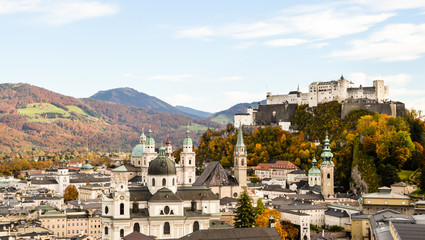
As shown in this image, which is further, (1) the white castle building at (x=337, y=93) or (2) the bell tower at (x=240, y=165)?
(1) the white castle building at (x=337, y=93)

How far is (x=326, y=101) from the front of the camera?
12312 cm

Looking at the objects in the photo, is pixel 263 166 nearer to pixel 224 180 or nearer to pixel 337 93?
pixel 337 93

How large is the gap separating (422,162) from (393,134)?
735 cm

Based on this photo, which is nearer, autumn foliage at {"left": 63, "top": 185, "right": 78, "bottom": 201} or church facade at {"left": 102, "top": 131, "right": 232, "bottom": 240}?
church facade at {"left": 102, "top": 131, "right": 232, "bottom": 240}

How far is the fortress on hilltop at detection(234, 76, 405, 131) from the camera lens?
113875mm

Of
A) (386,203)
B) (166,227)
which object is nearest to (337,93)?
(386,203)

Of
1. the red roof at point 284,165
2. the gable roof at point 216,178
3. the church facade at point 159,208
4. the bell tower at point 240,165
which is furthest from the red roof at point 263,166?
the church facade at point 159,208

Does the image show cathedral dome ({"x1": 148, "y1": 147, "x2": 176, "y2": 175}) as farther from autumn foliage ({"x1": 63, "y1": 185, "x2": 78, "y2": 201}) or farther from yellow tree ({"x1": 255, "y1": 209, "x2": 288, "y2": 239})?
autumn foliage ({"x1": 63, "y1": 185, "x2": 78, "y2": 201})

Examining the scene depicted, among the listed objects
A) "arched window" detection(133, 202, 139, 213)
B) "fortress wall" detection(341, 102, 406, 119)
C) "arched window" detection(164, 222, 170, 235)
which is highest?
"fortress wall" detection(341, 102, 406, 119)

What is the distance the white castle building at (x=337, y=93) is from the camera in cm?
11706

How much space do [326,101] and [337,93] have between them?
2853 mm

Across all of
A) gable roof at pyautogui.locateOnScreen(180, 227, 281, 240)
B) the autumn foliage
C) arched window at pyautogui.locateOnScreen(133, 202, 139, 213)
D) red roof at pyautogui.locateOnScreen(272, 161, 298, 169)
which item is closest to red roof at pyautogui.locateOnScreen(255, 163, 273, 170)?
red roof at pyautogui.locateOnScreen(272, 161, 298, 169)

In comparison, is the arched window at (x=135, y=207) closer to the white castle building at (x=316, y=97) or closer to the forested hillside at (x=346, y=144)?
the forested hillside at (x=346, y=144)

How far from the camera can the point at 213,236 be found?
52562mm
